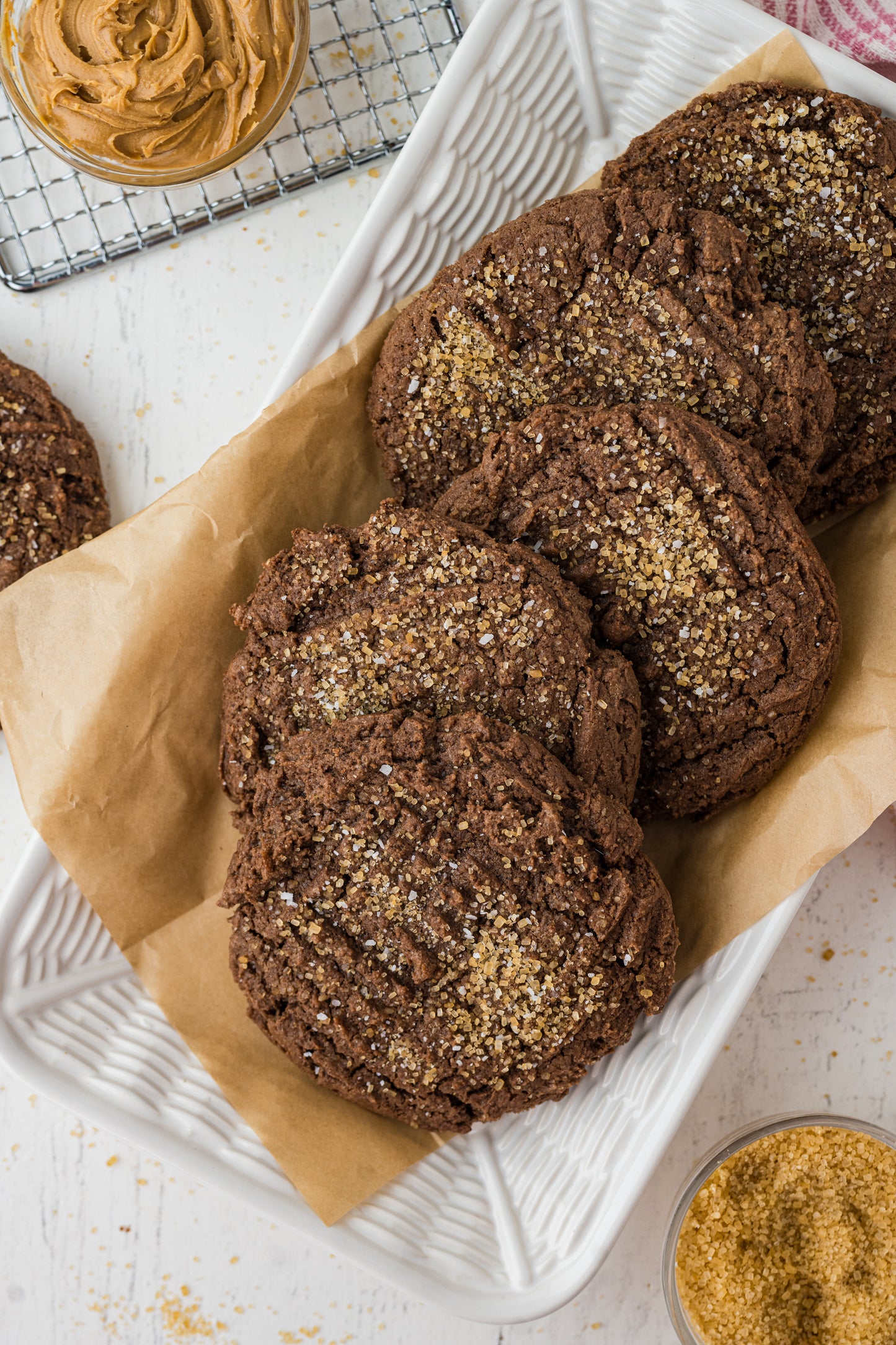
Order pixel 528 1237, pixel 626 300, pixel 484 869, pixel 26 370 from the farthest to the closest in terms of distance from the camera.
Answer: pixel 26 370, pixel 528 1237, pixel 626 300, pixel 484 869

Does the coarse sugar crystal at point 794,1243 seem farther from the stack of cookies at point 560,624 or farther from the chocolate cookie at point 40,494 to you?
the chocolate cookie at point 40,494

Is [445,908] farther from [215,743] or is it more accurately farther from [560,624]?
[215,743]

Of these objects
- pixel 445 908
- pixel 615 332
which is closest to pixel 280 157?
pixel 615 332

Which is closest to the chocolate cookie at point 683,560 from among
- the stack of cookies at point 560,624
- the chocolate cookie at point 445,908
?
the stack of cookies at point 560,624

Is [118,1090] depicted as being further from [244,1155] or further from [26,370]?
[26,370]

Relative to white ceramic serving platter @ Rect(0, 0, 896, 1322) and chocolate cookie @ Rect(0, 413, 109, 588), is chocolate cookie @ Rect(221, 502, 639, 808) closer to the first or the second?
white ceramic serving platter @ Rect(0, 0, 896, 1322)

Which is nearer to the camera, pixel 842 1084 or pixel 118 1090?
pixel 118 1090

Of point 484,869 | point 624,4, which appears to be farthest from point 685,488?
point 624,4
